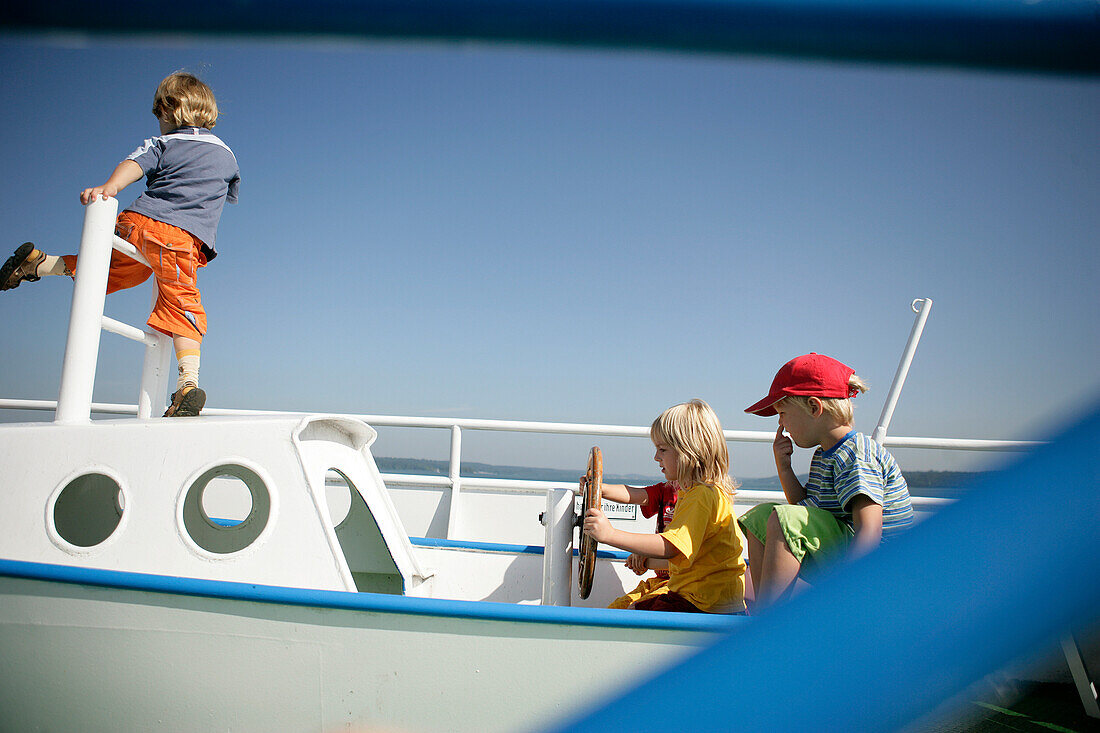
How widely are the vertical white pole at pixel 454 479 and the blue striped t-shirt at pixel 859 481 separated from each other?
2193 millimetres

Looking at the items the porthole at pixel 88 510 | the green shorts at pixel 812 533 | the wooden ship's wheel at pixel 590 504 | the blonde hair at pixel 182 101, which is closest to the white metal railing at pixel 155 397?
the wooden ship's wheel at pixel 590 504

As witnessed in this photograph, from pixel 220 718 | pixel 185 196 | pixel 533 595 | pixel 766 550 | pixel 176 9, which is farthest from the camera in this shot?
pixel 533 595

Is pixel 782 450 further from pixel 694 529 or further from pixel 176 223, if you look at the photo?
pixel 176 223

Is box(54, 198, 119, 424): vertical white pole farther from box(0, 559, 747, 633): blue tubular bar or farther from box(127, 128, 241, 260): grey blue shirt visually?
box(0, 559, 747, 633): blue tubular bar

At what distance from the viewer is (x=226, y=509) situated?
4.14 m

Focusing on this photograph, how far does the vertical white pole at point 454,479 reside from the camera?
382cm

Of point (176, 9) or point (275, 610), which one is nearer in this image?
point (176, 9)

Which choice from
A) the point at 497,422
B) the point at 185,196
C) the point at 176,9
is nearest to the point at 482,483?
the point at 497,422

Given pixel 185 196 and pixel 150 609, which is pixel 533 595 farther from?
pixel 185 196

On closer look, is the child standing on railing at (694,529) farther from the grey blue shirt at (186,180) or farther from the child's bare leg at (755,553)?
the grey blue shirt at (186,180)

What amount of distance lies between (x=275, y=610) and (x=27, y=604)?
69 centimetres

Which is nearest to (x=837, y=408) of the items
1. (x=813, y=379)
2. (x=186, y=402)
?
(x=813, y=379)

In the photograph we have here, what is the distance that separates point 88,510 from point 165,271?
99 centimetres

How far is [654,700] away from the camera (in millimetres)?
257
